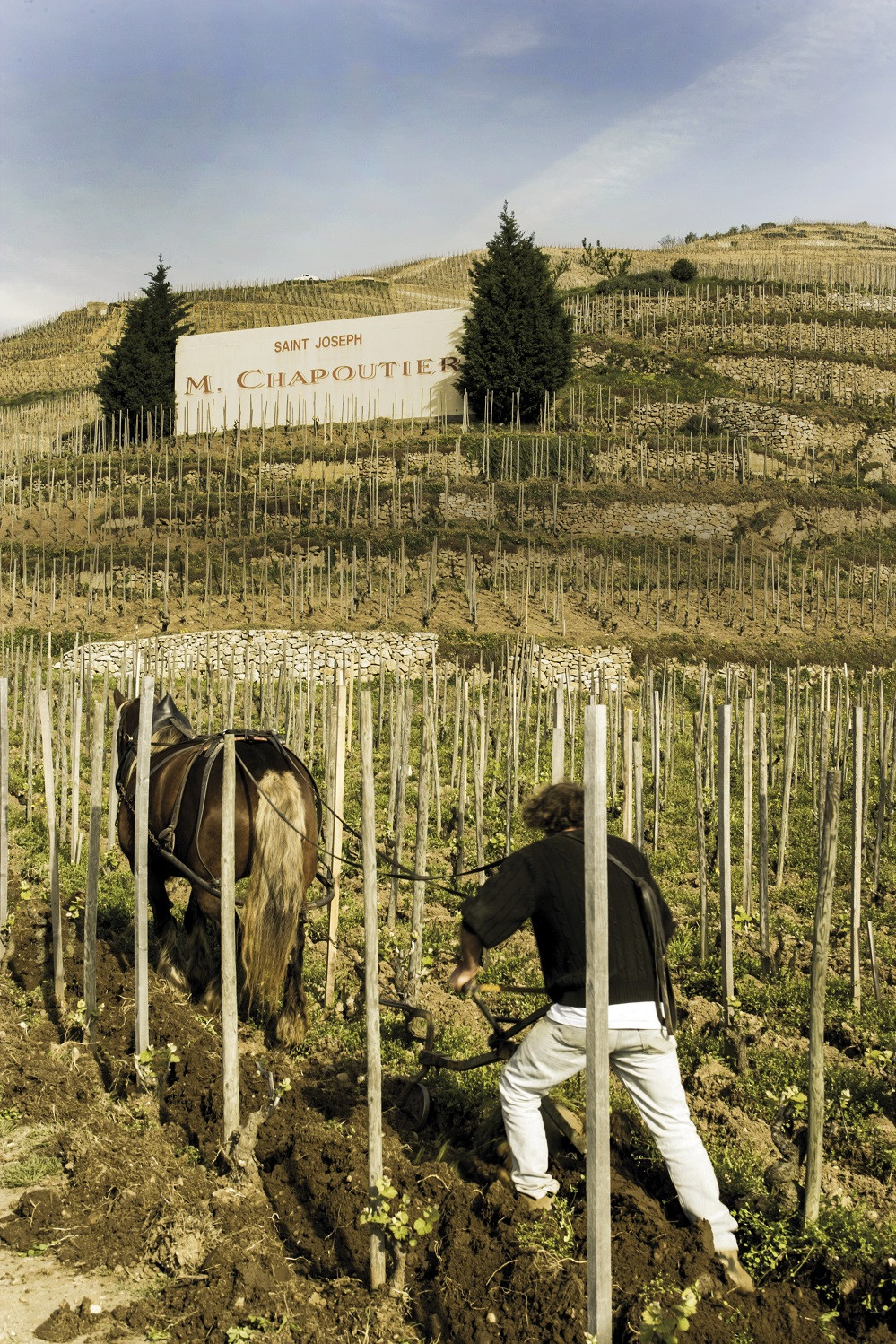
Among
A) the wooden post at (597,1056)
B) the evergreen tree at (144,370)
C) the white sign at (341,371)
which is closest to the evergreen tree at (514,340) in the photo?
the white sign at (341,371)

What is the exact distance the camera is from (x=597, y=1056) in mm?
2994

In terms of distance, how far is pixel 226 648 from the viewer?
1864cm

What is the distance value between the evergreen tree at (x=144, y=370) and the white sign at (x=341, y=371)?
1446 mm

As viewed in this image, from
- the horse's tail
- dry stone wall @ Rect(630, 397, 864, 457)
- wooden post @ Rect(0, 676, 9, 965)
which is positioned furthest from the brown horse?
dry stone wall @ Rect(630, 397, 864, 457)

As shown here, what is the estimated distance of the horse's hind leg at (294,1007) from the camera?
548 centimetres

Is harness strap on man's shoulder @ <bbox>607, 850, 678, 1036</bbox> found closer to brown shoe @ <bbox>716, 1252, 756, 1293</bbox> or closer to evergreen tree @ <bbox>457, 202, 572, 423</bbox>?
brown shoe @ <bbox>716, 1252, 756, 1293</bbox>

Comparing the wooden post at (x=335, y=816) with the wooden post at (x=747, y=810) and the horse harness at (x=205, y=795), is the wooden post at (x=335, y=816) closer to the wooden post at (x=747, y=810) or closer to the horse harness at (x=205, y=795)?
the horse harness at (x=205, y=795)

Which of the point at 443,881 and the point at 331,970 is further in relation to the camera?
the point at 443,881

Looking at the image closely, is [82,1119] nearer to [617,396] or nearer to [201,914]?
[201,914]

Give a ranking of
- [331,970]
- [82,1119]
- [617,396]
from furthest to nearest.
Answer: [617,396], [331,970], [82,1119]

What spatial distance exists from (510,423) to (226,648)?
1738cm

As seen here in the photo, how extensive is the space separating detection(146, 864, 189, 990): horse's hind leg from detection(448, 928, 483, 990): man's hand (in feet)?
9.98

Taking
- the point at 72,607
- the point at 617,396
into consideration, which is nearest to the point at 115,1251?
the point at 72,607

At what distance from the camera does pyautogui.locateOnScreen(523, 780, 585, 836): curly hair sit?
12.8 feet
